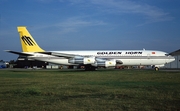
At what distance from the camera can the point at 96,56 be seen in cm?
4638

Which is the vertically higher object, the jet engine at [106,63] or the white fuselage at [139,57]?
the white fuselage at [139,57]

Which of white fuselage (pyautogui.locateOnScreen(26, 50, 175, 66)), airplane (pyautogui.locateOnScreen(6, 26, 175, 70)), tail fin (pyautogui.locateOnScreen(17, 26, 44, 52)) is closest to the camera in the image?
airplane (pyautogui.locateOnScreen(6, 26, 175, 70))

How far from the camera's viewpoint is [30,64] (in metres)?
103

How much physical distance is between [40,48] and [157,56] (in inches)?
842

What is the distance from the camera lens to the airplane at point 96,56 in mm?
43500

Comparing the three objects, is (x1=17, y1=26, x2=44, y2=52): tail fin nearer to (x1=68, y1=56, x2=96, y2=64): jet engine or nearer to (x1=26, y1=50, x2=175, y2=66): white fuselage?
(x1=68, y1=56, x2=96, y2=64): jet engine

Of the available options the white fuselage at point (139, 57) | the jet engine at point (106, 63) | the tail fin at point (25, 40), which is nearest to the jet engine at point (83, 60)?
the jet engine at point (106, 63)

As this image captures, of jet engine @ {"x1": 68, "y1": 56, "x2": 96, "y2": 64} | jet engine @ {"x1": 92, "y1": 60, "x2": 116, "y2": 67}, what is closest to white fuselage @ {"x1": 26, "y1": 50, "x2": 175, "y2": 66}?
jet engine @ {"x1": 92, "y1": 60, "x2": 116, "y2": 67}

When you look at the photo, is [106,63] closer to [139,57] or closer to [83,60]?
[83,60]

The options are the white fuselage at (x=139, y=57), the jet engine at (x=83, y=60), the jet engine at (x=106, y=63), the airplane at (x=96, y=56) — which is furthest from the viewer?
the white fuselage at (x=139, y=57)

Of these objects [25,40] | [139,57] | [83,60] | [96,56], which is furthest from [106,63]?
[25,40]

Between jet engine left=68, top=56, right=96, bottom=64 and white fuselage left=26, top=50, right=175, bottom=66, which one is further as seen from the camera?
white fuselage left=26, top=50, right=175, bottom=66

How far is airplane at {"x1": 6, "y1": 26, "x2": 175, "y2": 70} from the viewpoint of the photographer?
43.5m

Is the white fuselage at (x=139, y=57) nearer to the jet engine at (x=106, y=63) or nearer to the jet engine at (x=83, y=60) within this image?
the jet engine at (x=106, y=63)
